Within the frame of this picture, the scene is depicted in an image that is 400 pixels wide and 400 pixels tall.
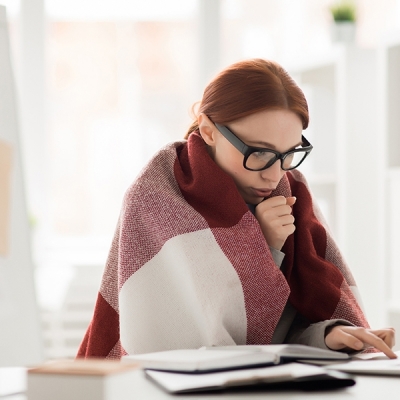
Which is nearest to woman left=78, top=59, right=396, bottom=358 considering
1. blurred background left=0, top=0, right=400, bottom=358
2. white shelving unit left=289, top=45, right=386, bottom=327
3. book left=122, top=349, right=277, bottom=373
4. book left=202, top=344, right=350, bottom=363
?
book left=202, top=344, right=350, bottom=363

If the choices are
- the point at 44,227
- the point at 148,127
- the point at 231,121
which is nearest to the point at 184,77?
the point at 148,127

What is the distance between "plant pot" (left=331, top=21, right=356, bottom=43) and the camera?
2.84 m

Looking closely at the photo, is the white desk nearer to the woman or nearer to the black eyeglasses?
the woman

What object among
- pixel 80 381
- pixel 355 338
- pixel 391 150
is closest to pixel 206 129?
pixel 355 338

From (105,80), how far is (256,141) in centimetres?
256

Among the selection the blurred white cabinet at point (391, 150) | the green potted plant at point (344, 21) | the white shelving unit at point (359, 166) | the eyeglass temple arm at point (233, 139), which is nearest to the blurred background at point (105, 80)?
the green potted plant at point (344, 21)

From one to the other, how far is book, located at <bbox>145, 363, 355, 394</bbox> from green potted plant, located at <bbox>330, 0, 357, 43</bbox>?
7.26 ft

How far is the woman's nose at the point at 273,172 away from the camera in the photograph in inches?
52.1

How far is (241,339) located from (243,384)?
18.2 inches

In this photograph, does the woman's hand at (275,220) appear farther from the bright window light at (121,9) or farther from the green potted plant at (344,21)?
the bright window light at (121,9)

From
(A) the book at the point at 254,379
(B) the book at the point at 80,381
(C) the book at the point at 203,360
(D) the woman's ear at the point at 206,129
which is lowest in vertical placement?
(A) the book at the point at 254,379

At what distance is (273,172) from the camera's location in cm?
133

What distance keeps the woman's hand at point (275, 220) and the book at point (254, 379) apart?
50 centimetres

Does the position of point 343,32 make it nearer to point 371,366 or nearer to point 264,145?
point 264,145
